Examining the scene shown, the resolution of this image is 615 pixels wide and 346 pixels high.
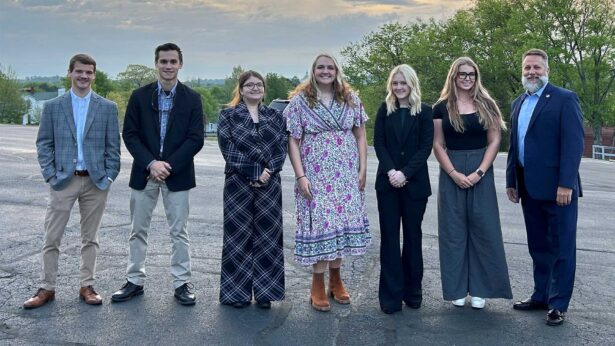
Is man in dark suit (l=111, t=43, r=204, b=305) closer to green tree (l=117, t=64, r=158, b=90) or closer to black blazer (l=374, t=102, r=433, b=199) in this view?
black blazer (l=374, t=102, r=433, b=199)

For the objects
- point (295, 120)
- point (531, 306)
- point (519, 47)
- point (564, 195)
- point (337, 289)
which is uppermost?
point (519, 47)

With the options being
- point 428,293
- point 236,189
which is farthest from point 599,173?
point 236,189

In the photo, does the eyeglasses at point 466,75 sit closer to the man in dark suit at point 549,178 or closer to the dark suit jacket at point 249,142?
the man in dark suit at point 549,178

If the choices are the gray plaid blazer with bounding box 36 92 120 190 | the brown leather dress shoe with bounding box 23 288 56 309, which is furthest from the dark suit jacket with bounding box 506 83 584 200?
the brown leather dress shoe with bounding box 23 288 56 309

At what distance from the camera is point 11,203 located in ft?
32.5

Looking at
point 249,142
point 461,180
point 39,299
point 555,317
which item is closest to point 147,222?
point 39,299

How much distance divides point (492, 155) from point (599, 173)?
53.3ft

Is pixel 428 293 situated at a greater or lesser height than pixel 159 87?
lesser

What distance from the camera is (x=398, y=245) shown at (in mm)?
5184

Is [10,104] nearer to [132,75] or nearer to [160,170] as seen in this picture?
[132,75]

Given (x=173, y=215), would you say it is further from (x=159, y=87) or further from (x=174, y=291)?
(x=159, y=87)

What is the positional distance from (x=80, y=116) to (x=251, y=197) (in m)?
1.62

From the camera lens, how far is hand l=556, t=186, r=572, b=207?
4.87 m

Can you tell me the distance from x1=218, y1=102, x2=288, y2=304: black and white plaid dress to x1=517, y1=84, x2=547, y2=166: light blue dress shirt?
2.03 meters
